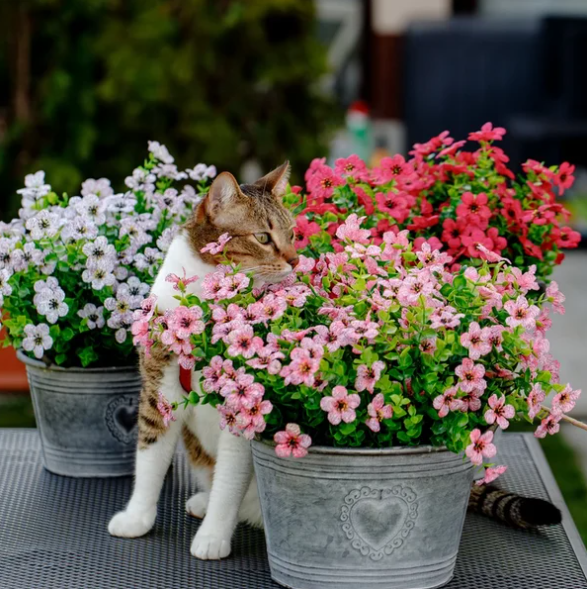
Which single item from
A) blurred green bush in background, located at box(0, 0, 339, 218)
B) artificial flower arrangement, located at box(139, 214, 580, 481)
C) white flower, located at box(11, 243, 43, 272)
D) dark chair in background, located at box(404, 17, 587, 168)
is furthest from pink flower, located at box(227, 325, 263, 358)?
dark chair in background, located at box(404, 17, 587, 168)

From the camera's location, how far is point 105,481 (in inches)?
75.7

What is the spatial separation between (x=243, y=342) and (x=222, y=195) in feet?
1.29

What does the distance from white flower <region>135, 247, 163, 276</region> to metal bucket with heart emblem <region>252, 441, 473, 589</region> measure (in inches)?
20.5

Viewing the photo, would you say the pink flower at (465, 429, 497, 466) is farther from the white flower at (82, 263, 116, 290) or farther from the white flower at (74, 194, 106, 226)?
the white flower at (74, 194, 106, 226)

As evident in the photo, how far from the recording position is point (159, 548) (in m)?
1.61

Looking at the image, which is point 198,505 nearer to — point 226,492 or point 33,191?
point 226,492

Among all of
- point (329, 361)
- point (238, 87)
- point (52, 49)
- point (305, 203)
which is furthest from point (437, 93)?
point (329, 361)

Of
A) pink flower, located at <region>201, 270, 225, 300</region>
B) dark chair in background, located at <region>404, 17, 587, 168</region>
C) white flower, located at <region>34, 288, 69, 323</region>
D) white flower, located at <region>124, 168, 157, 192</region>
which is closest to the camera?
pink flower, located at <region>201, 270, 225, 300</region>

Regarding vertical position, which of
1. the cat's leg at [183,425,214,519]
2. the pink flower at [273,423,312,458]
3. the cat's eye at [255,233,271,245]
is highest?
the cat's eye at [255,233,271,245]

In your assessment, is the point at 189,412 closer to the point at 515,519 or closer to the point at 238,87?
the point at 515,519

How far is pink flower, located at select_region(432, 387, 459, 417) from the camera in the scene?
1.36 metres

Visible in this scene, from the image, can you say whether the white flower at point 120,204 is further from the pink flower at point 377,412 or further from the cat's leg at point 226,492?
the pink flower at point 377,412

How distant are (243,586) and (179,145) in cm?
422

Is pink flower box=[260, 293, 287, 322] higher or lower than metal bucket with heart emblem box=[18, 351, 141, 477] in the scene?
higher
